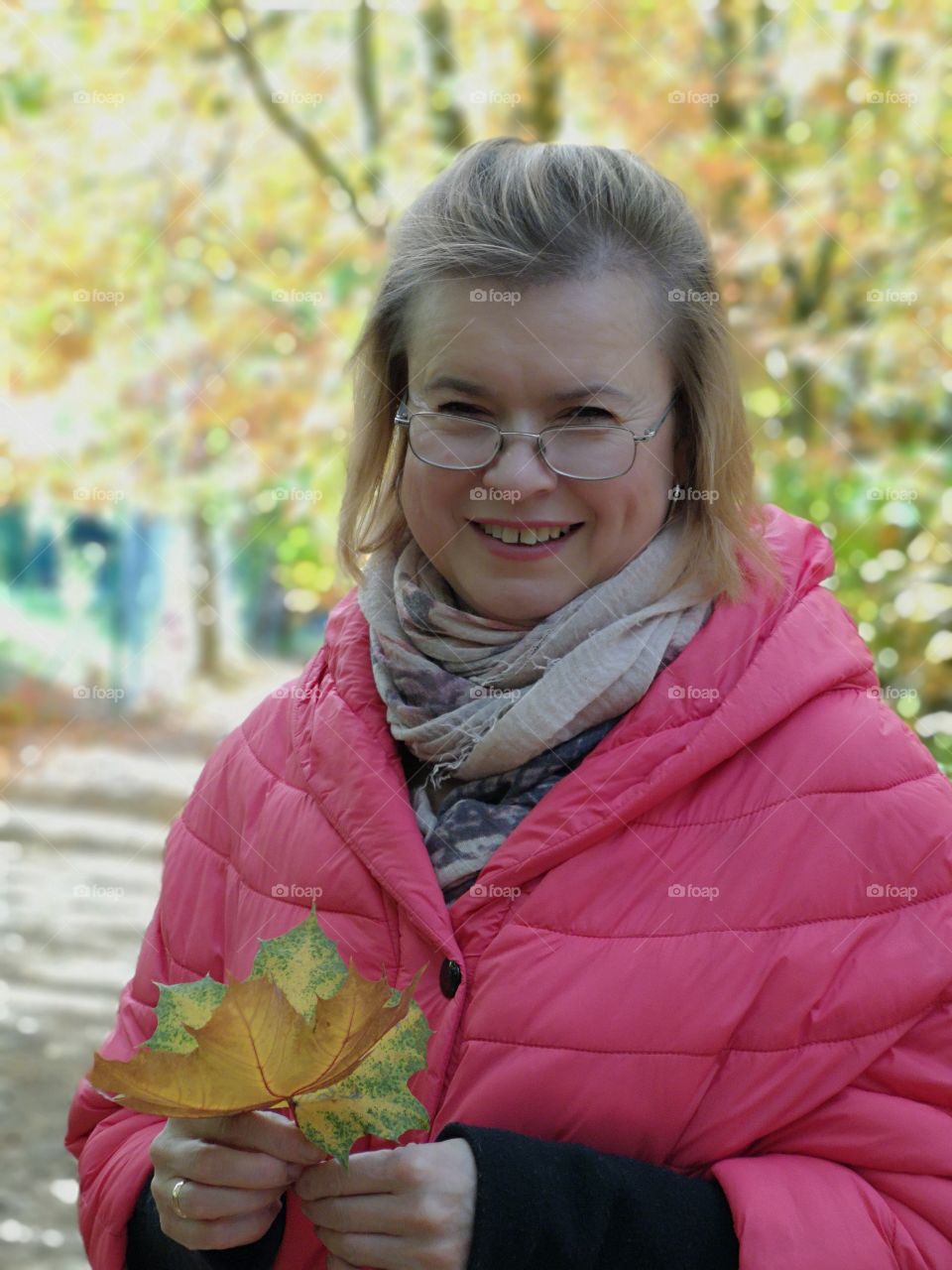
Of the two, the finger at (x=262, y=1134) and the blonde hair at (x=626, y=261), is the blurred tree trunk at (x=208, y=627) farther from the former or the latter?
the finger at (x=262, y=1134)

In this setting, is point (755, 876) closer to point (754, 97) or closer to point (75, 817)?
point (754, 97)

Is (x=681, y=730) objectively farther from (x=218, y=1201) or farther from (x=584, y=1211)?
(x=218, y=1201)

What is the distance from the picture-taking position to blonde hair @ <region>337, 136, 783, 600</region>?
164 centimetres

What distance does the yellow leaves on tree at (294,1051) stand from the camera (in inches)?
50.6

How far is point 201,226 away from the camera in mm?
7328

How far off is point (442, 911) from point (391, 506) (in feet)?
2.04

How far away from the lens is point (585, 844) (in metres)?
1.59

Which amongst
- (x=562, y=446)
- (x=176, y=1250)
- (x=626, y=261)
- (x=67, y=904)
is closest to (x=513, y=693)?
(x=562, y=446)

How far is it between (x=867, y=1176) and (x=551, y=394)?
881 millimetres

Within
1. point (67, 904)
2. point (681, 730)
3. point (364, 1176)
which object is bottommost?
point (67, 904)

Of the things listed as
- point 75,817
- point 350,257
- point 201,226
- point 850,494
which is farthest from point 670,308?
point 75,817

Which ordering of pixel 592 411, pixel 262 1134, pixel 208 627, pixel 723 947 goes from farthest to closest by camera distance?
pixel 208 627, pixel 592 411, pixel 723 947, pixel 262 1134

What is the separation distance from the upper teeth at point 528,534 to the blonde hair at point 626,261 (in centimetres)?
14

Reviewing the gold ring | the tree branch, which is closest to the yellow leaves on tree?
the gold ring
